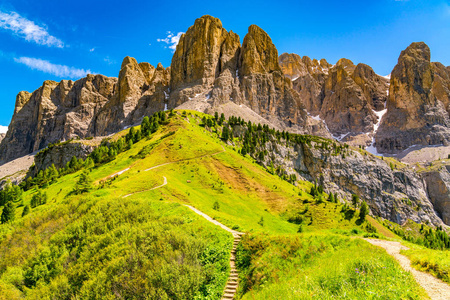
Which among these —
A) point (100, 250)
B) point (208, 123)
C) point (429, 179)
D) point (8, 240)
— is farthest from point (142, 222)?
point (429, 179)

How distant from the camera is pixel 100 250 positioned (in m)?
23.5

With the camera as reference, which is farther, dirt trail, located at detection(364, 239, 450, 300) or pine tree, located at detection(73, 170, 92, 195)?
pine tree, located at detection(73, 170, 92, 195)

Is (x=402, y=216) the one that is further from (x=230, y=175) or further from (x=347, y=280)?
(x=347, y=280)

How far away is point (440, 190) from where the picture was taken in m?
188

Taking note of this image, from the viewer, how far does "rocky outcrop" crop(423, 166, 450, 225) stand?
595 ft

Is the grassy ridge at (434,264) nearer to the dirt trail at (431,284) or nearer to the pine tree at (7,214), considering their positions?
the dirt trail at (431,284)

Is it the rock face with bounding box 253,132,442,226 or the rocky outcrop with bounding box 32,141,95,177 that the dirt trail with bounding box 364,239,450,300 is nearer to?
the rock face with bounding box 253,132,442,226

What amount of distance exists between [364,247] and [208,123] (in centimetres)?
10813

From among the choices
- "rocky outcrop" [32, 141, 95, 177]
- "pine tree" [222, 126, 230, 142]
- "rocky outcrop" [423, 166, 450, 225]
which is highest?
"pine tree" [222, 126, 230, 142]

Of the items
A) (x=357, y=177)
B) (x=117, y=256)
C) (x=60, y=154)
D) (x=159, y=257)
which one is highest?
(x=60, y=154)

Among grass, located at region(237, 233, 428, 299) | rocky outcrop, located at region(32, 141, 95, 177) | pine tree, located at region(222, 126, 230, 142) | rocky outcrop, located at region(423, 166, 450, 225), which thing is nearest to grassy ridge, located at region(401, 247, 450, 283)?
grass, located at region(237, 233, 428, 299)

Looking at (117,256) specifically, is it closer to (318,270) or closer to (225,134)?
(318,270)

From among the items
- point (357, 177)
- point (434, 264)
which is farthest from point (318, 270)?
point (357, 177)

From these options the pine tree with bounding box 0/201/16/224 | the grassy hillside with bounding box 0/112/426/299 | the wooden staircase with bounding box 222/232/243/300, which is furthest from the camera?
the pine tree with bounding box 0/201/16/224
